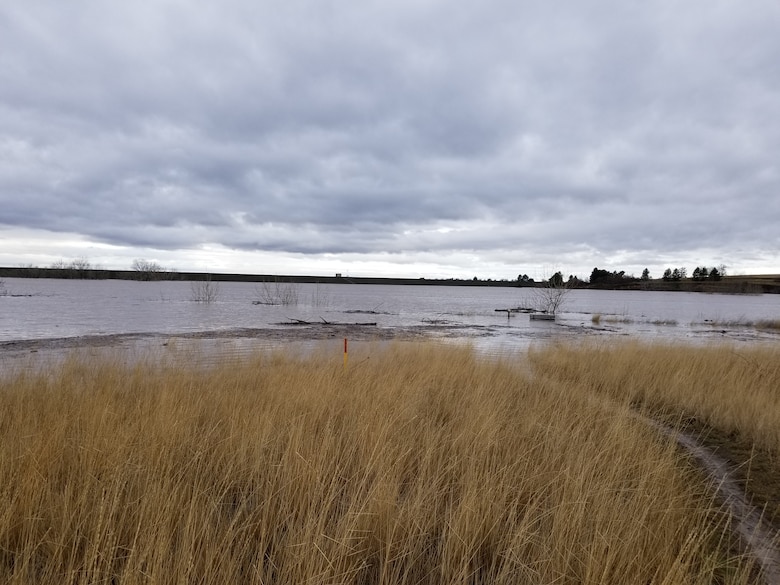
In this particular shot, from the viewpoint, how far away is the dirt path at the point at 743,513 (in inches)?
156

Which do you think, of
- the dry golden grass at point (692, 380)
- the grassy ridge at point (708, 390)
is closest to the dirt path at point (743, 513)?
the grassy ridge at point (708, 390)

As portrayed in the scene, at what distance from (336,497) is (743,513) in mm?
4563

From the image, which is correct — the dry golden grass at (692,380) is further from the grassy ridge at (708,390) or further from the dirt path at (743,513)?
the dirt path at (743,513)

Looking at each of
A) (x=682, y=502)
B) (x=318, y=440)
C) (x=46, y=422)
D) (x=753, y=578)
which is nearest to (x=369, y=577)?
(x=318, y=440)

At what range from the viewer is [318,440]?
557 cm

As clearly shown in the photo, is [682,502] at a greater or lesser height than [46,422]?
lesser

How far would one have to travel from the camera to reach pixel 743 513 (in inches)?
194

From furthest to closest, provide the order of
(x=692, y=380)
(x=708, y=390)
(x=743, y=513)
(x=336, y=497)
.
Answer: (x=692, y=380)
(x=708, y=390)
(x=743, y=513)
(x=336, y=497)

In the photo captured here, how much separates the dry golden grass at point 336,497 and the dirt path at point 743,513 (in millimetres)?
220

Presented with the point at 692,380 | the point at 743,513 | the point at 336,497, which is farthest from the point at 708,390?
the point at 336,497

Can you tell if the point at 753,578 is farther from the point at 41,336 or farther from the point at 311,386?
the point at 41,336

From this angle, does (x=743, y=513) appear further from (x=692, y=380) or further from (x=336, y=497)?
(x=692, y=380)

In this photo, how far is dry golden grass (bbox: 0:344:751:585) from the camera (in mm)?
3244

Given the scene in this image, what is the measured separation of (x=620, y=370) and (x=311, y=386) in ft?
30.6
